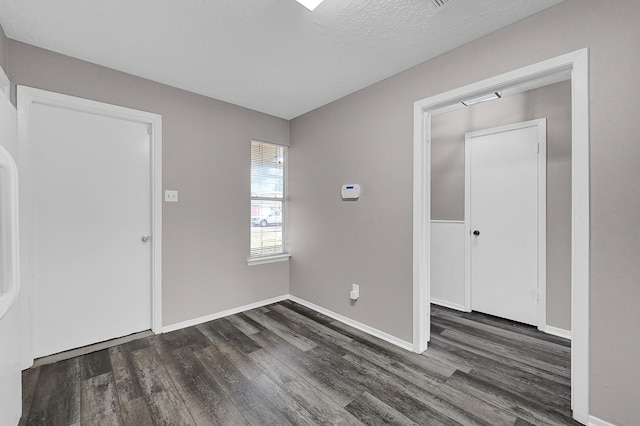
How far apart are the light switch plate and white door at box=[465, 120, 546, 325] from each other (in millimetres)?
3229

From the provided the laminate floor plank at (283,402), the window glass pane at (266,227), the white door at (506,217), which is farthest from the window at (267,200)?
the white door at (506,217)

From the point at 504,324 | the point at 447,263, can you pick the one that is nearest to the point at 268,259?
the point at 447,263

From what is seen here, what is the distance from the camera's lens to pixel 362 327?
111 inches

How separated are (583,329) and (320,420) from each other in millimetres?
1570

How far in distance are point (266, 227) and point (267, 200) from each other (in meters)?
0.35

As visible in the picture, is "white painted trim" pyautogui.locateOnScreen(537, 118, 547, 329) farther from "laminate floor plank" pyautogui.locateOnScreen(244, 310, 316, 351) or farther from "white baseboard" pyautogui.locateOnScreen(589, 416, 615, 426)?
"laminate floor plank" pyautogui.locateOnScreen(244, 310, 316, 351)

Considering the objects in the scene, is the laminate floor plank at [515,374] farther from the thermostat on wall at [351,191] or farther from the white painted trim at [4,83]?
the white painted trim at [4,83]

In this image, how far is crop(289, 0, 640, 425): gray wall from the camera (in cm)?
146

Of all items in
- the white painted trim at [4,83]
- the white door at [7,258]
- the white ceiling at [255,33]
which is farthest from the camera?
the white painted trim at [4,83]

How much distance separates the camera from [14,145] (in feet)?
4.84

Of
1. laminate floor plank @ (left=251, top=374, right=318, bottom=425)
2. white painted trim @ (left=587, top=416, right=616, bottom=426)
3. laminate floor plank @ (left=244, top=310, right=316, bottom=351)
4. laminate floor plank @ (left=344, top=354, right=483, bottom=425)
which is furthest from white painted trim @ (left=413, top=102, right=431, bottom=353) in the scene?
laminate floor plank @ (left=251, top=374, right=318, bottom=425)

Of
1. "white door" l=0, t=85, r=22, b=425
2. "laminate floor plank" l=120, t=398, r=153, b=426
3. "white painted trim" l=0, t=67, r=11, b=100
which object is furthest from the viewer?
"white painted trim" l=0, t=67, r=11, b=100

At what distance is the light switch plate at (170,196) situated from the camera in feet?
8.95

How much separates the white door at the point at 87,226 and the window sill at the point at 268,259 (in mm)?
1067
